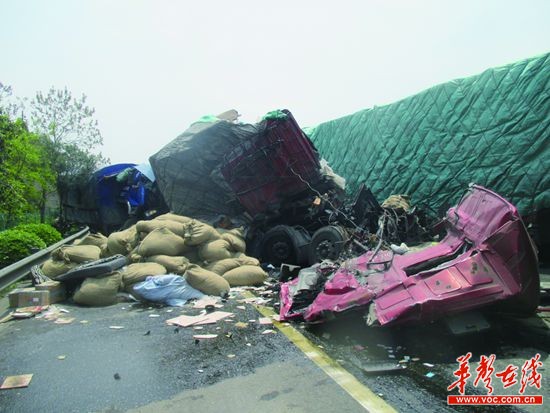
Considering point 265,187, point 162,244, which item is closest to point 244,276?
point 162,244

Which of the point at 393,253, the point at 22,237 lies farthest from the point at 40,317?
the point at 393,253

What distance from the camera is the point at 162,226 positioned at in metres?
6.82

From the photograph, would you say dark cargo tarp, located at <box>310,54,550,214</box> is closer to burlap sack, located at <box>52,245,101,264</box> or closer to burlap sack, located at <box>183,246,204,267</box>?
burlap sack, located at <box>183,246,204,267</box>

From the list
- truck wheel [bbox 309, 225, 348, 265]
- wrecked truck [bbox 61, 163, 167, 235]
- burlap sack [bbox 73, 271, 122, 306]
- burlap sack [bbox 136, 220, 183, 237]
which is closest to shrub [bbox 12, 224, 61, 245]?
wrecked truck [bbox 61, 163, 167, 235]

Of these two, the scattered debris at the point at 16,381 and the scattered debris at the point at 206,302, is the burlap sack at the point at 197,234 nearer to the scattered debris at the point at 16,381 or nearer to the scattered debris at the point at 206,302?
the scattered debris at the point at 206,302

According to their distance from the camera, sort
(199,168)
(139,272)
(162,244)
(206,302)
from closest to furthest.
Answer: (206,302) < (139,272) < (162,244) < (199,168)

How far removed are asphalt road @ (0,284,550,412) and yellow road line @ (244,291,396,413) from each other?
0.17 ft

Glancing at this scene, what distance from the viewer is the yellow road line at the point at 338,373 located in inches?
99.6

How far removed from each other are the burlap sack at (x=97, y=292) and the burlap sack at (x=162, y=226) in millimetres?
1504

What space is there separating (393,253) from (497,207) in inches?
54.0

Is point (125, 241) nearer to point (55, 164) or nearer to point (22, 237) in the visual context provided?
point (22, 237)

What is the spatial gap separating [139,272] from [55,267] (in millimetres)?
1594

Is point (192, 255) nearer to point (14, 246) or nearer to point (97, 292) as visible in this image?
point (97, 292)

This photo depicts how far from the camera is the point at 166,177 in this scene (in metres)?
9.16
